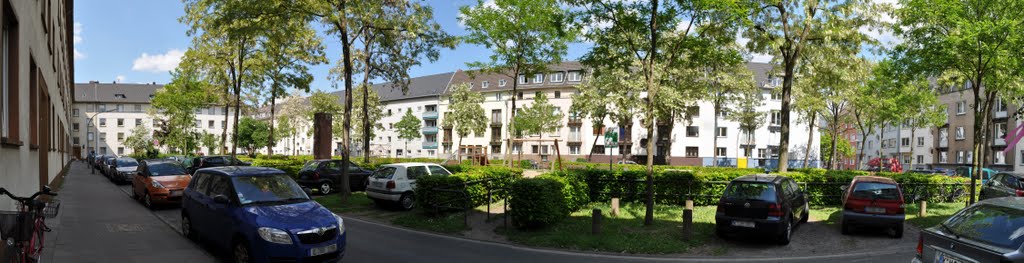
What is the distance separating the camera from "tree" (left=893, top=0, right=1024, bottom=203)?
14.1m

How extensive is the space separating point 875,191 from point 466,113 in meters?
51.7

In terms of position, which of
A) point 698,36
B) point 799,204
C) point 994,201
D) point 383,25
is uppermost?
point 383,25

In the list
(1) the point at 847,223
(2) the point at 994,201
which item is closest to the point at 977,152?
(1) the point at 847,223

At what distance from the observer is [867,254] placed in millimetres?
10219

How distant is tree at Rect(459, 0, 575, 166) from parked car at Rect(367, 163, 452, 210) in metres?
11.0

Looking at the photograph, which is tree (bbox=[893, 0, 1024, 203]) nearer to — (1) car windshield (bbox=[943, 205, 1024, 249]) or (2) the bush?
(1) car windshield (bbox=[943, 205, 1024, 249])

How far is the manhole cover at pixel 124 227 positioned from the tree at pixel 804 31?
17.0m

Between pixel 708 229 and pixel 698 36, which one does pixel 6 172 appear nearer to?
pixel 708 229

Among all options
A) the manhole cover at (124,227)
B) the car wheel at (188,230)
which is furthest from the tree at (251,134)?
the car wheel at (188,230)

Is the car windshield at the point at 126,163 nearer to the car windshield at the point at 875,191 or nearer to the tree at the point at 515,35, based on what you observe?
the tree at the point at 515,35

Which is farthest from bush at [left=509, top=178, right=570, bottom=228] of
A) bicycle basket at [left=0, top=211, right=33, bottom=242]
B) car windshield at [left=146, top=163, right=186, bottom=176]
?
car windshield at [left=146, top=163, right=186, bottom=176]

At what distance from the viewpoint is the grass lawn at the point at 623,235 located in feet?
34.2

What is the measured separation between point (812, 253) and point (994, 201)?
464cm

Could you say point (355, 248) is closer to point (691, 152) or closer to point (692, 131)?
point (691, 152)
